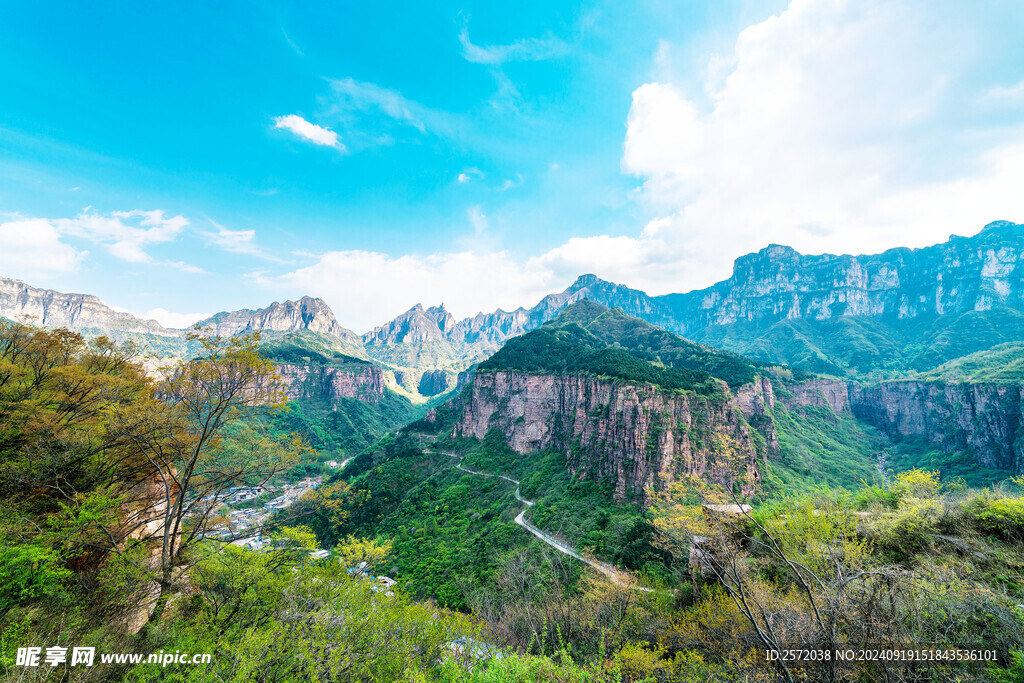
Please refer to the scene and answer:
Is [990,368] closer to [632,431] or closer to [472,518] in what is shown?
[632,431]

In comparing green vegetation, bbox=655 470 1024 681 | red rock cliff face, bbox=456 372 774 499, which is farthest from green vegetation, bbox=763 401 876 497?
green vegetation, bbox=655 470 1024 681

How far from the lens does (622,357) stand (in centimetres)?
8381

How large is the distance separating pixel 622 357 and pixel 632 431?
30.0 meters

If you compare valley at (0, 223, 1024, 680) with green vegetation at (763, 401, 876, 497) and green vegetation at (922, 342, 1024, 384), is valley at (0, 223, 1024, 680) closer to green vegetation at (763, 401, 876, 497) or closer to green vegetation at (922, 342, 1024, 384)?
green vegetation at (763, 401, 876, 497)

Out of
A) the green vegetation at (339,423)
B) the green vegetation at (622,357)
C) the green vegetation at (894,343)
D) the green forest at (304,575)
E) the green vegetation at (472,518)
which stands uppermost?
the green vegetation at (894,343)

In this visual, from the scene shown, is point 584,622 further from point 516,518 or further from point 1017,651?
point 516,518

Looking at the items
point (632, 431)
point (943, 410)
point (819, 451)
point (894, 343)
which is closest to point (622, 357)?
point (632, 431)

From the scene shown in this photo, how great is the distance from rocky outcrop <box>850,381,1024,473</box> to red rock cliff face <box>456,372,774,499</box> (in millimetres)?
45517

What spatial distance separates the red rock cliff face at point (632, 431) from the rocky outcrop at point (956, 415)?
45.5 meters

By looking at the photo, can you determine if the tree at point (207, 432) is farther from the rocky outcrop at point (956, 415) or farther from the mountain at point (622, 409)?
the rocky outcrop at point (956, 415)

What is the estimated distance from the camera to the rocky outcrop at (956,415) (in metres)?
74.4

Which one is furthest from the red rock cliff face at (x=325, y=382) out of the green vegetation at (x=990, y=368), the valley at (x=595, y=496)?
the green vegetation at (x=990, y=368)

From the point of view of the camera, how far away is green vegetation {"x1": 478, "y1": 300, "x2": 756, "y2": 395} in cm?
7081

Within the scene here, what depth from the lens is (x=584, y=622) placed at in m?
20.2
